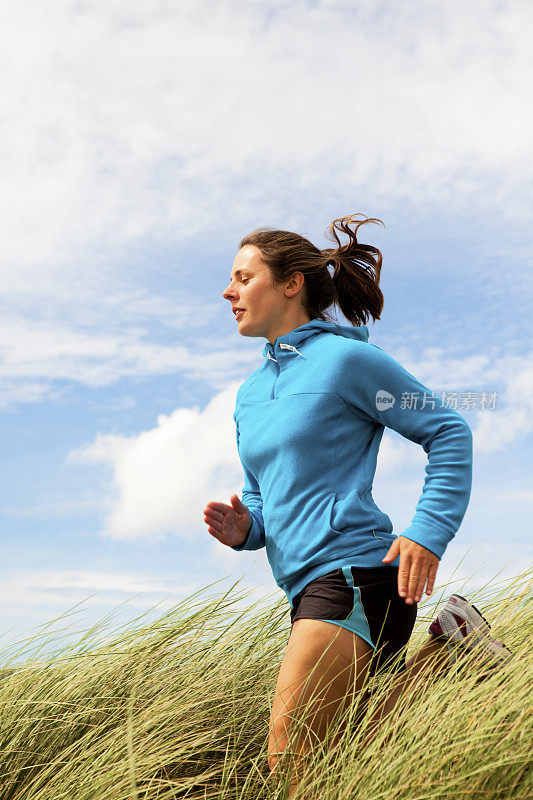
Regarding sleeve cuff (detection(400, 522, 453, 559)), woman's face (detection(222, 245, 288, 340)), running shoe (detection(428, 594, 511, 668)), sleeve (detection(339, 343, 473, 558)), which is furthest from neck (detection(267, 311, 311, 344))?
running shoe (detection(428, 594, 511, 668))

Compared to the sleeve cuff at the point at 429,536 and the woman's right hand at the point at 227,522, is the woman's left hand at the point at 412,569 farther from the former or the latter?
the woman's right hand at the point at 227,522

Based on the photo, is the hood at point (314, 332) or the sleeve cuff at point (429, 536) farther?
the hood at point (314, 332)

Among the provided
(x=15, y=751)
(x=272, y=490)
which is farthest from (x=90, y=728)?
(x=272, y=490)

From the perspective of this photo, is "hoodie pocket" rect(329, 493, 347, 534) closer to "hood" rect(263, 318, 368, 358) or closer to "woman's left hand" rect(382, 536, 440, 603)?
"woman's left hand" rect(382, 536, 440, 603)

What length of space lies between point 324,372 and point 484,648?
3.75 feet

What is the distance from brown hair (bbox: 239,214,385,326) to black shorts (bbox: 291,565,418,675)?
1.06m

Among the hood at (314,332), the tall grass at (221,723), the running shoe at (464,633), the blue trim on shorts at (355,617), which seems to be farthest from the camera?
the hood at (314,332)

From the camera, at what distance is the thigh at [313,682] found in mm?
2314

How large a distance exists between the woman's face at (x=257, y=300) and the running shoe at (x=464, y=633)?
123cm

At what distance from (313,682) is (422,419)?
0.90 m

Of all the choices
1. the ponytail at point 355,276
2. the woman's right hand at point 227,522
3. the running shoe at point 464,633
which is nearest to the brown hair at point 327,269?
the ponytail at point 355,276

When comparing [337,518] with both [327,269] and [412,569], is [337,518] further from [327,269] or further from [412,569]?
[327,269]

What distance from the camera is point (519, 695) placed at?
2.22m

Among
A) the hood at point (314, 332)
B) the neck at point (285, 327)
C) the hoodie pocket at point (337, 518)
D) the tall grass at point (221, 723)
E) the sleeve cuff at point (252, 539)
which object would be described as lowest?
the tall grass at point (221, 723)
